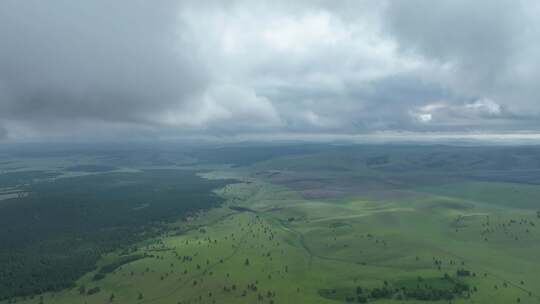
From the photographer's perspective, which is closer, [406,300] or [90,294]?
[406,300]

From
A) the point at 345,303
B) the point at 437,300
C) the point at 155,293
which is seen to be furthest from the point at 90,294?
the point at 437,300

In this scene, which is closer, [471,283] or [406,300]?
[406,300]

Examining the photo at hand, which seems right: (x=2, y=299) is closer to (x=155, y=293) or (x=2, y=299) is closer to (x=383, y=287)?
(x=155, y=293)

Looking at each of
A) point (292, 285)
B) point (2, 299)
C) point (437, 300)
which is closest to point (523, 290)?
point (437, 300)

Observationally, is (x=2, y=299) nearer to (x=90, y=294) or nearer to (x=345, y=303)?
(x=90, y=294)

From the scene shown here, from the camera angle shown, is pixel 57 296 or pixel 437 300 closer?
pixel 437 300

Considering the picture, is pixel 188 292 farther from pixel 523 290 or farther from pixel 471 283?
pixel 523 290

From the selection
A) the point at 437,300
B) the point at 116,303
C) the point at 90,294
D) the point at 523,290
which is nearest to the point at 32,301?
the point at 90,294
